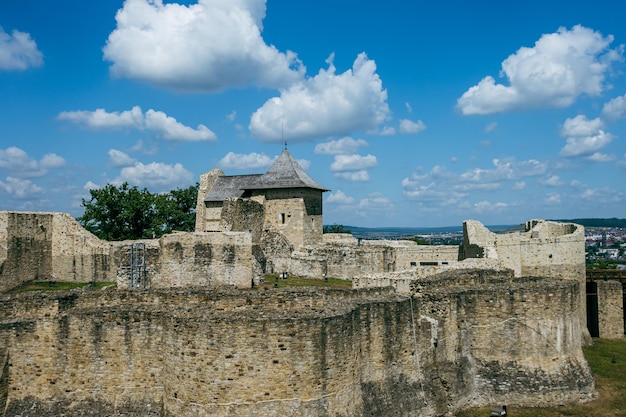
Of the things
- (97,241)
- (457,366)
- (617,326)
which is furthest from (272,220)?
(457,366)

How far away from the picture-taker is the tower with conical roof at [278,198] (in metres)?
40.1

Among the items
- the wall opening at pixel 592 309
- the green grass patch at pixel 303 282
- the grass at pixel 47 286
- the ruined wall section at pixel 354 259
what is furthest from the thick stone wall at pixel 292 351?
the ruined wall section at pixel 354 259

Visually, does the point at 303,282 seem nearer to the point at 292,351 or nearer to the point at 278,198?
the point at 278,198

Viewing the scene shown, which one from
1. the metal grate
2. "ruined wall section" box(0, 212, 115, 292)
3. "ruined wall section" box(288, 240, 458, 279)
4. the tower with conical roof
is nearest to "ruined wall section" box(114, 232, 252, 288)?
the metal grate

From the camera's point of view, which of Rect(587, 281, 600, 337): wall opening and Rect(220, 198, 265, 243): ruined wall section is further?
Rect(220, 198, 265, 243): ruined wall section

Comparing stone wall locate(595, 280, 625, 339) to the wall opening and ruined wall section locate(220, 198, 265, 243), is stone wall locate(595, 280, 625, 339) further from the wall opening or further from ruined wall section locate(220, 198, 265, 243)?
ruined wall section locate(220, 198, 265, 243)

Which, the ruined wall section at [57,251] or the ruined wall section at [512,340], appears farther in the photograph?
the ruined wall section at [57,251]

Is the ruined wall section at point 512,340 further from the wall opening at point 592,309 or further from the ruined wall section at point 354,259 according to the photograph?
the ruined wall section at point 354,259

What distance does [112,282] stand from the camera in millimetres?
32625

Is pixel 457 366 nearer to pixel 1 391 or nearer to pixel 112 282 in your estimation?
pixel 1 391

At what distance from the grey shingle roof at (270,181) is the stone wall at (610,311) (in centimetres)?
1889

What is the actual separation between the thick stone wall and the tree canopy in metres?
33.1

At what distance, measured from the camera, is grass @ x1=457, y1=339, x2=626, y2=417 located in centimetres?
1747

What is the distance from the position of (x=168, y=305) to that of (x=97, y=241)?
1876 centimetres
